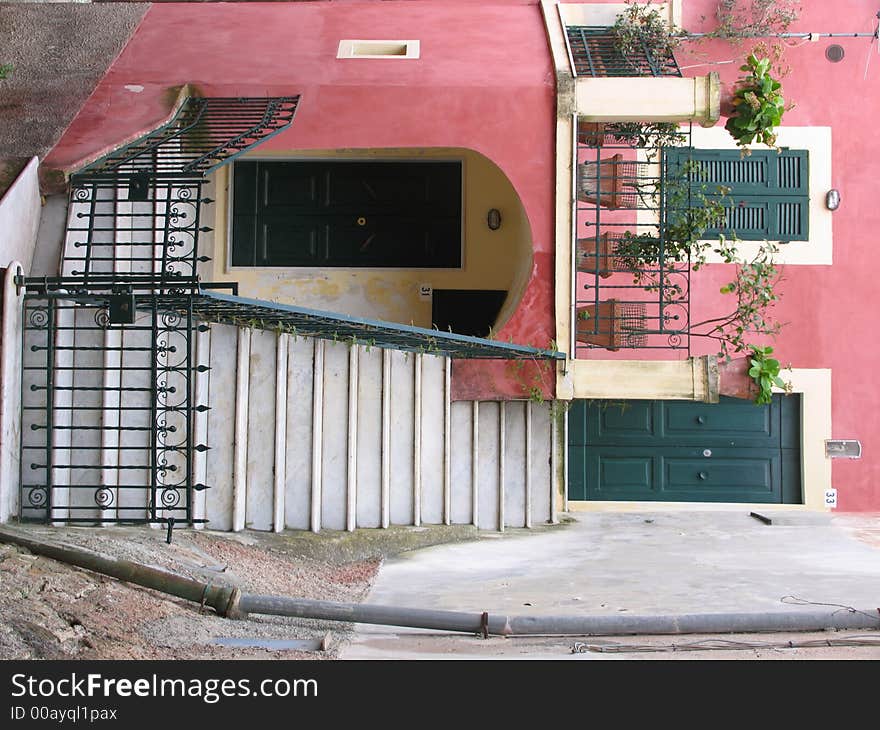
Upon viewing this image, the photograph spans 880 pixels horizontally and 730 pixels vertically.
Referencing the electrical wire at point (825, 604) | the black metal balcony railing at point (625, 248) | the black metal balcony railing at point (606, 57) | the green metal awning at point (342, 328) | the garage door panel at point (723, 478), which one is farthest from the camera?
the garage door panel at point (723, 478)

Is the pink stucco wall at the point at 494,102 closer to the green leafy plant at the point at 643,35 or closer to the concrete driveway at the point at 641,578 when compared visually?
the green leafy plant at the point at 643,35

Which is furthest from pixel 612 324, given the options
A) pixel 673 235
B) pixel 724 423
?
pixel 724 423

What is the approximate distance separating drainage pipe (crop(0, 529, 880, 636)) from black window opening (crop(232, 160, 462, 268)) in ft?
24.2

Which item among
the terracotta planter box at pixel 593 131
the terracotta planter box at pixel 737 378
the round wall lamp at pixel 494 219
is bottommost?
the terracotta planter box at pixel 737 378

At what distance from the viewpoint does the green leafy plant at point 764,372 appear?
1045cm

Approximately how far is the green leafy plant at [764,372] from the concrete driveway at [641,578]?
1.42 meters

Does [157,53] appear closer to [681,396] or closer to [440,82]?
[440,82]

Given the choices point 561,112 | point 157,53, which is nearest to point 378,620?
point 561,112

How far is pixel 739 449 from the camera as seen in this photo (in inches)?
513

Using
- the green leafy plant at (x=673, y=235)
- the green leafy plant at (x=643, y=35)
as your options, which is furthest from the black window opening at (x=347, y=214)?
the green leafy plant at (x=673, y=235)

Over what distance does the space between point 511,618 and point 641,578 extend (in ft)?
7.30

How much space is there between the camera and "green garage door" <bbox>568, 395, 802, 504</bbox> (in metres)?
13.0

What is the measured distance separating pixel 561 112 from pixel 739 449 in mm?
4762

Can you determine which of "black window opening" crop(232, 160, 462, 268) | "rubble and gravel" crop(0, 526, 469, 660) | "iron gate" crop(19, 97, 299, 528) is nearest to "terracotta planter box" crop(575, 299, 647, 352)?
"black window opening" crop(232, 160, 462, 268)
